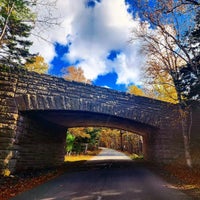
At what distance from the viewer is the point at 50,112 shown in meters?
13.6

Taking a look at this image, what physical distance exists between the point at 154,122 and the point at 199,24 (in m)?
6.76

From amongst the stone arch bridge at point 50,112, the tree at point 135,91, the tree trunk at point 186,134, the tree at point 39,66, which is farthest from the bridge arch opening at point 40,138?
the tree at point 135,91

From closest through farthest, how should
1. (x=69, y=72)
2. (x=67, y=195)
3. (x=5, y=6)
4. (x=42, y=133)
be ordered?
(x=67, y=195), (x=5, y=6), (x=42, y=133), (x=69, y=72)

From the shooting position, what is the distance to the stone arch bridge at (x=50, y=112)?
11156 millimetres

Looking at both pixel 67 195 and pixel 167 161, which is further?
pixel 167 161

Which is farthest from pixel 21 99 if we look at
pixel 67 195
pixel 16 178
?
pixel 67 195

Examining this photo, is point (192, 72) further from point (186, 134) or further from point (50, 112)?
point (50, 112)

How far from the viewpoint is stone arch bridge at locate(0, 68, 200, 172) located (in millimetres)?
11156

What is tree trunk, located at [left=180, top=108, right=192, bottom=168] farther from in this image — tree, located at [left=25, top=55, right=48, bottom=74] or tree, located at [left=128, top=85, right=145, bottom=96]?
tree, located at [left=25, top=55, right=48, bottom=74]

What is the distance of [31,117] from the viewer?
1308cm

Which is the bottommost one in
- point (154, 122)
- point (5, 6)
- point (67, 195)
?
point (67, 195)

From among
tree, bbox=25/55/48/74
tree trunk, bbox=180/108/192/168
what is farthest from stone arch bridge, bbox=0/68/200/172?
tree, bbox=25/55/48/74

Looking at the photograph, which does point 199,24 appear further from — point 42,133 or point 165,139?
point 42,133

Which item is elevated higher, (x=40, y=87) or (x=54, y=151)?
(x=40, y=87)
